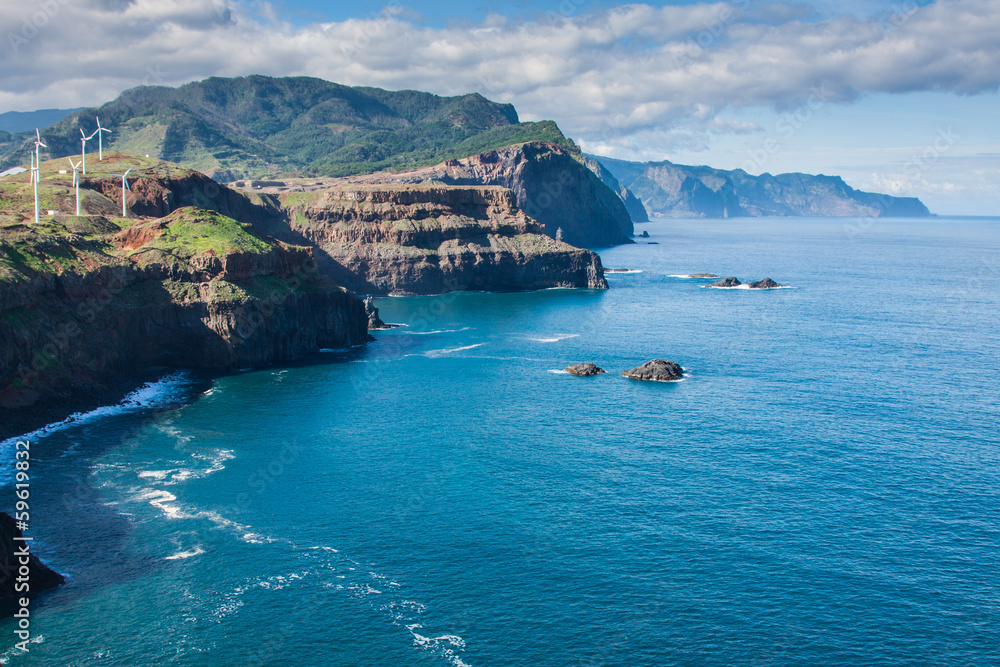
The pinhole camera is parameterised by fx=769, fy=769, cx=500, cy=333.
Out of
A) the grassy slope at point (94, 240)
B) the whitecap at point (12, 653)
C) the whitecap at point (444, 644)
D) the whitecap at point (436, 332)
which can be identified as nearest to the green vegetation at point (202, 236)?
the grassy slope at point (94, 240)

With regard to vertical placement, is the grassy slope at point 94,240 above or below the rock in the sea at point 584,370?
above

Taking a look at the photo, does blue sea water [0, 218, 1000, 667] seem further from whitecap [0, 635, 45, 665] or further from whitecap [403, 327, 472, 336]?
whitecap [403, 327, 472, 336]

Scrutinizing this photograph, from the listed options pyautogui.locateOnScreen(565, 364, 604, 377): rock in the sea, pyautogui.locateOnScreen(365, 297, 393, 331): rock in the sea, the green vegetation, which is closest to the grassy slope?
the green vegetation

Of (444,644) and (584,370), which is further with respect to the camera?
(584,370)

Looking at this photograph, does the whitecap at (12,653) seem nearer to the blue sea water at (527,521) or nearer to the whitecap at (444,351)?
the blue sea water at (527,521)

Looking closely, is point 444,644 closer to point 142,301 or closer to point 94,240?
point 142,301

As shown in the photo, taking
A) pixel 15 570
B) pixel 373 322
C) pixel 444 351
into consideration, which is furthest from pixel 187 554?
pixel 373 322
